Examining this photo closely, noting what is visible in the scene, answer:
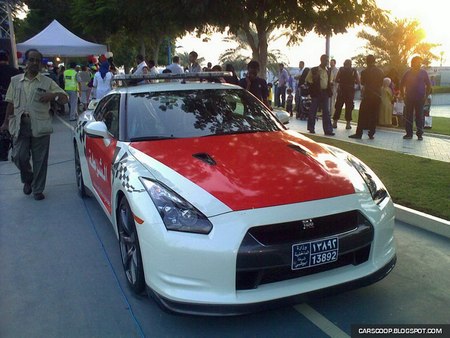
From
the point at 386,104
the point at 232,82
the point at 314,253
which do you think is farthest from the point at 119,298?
the point at 386,104

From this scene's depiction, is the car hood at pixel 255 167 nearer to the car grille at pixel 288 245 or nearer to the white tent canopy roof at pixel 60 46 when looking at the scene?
the car grille at pixel 288 245

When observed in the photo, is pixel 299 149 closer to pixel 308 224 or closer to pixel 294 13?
pixel 308 224

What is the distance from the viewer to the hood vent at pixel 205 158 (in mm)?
3402

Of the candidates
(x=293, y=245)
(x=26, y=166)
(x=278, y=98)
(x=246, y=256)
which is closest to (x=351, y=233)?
(x=293, y=245)

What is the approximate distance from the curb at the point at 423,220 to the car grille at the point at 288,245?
6.18 feet

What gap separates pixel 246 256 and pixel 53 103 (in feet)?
16.3

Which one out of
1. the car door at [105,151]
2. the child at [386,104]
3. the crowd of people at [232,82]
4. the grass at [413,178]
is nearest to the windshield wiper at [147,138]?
the car door at [105,151]

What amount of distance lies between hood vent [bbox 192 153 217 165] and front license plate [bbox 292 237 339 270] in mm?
998

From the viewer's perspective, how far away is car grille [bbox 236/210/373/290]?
2668mm

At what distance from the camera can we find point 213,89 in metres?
4.73

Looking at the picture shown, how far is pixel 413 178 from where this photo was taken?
6.23 meters

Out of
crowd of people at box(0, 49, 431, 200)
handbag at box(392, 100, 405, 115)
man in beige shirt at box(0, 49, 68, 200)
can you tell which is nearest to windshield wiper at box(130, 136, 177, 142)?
crowd of people at box(0, 49, 431, 200)

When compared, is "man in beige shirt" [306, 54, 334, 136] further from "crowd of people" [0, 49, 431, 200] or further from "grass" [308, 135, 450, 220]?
"grass" [308, 135, 450, 220]

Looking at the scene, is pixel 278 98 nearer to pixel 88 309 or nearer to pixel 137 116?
pixel 137 116
